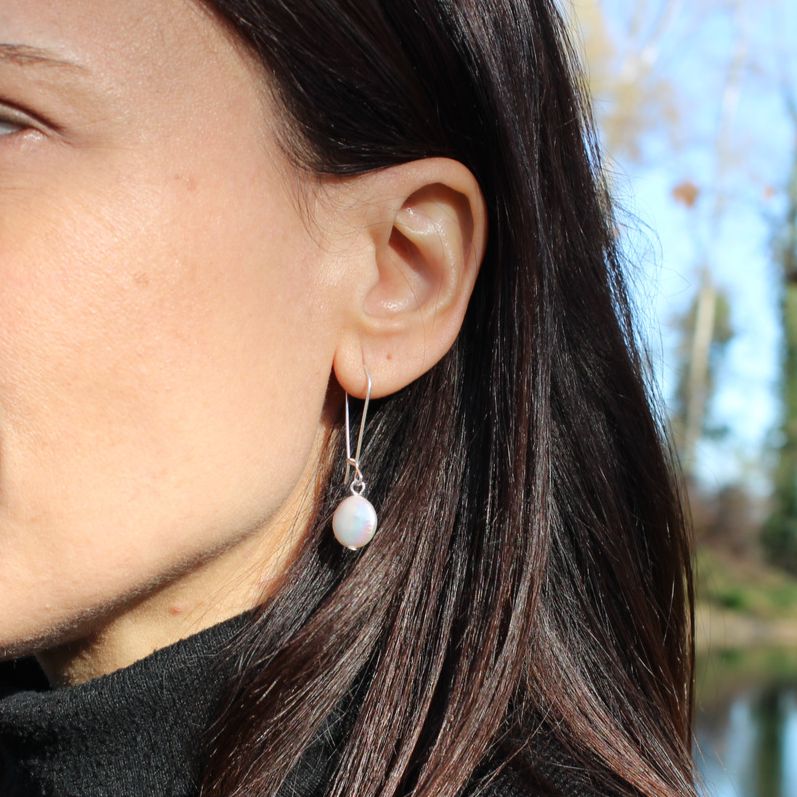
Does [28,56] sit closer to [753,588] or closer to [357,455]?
[357,455]

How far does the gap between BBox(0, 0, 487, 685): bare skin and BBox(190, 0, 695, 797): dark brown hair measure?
95 millimetres

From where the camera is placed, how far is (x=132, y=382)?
119cm

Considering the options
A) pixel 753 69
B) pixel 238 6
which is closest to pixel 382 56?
pixel 238 6

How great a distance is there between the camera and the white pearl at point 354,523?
53.1 inches

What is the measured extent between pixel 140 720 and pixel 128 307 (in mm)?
577

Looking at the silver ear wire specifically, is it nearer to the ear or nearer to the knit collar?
the ear

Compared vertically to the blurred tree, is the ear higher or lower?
lower

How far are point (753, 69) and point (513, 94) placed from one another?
396 inches

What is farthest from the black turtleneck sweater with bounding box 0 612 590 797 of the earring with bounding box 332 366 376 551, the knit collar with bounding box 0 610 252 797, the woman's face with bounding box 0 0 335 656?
the earring with bounding box 332 366 376 551

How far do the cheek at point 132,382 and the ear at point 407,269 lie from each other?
5.2 inches

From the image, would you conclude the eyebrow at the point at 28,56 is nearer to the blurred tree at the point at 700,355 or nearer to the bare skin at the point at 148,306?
the bare skin at the point at 148,306

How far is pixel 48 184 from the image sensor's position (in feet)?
3.83

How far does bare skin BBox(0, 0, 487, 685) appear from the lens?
45.6 inches

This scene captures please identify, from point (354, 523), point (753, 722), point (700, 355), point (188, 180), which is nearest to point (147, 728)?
point (354, 523)
